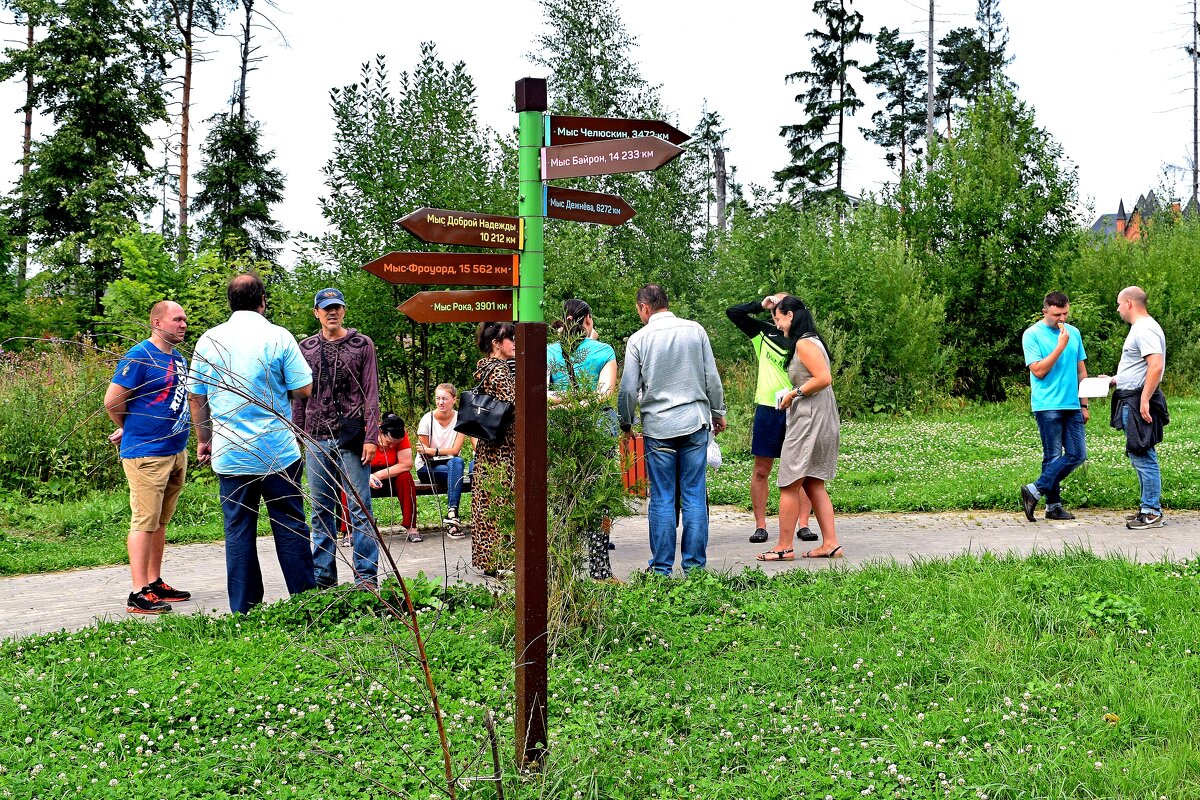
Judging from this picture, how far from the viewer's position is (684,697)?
15.5 ft

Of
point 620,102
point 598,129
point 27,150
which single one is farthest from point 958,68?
point 598,129

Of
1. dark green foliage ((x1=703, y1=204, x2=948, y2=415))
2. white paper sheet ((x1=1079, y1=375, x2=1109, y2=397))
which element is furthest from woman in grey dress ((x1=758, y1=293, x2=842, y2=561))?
dark green foliage ((x1=703, y1=204, x2=948, y2=415))

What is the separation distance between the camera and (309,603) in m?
5.85

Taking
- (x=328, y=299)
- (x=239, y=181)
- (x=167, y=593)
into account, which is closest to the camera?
(x=167, y=593)

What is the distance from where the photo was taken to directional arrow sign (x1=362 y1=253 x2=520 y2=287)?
3633 mm

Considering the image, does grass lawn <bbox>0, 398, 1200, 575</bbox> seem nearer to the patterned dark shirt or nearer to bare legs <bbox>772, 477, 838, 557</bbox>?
the patterned dark shirt

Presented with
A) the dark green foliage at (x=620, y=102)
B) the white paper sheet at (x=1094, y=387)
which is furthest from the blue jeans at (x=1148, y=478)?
the dark green foliage at (x=620, y=102)

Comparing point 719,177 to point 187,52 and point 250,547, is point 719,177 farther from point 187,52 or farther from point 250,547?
point 250,547

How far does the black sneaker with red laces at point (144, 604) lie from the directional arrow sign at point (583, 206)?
4499 millimetres

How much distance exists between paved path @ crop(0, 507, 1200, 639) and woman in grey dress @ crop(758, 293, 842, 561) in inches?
11.1

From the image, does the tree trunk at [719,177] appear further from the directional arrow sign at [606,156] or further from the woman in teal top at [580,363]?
the directional arrow sign at [606,156]

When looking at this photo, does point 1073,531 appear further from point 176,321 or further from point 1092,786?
point 176,321

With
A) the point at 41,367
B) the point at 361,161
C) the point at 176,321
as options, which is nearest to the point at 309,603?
the point at 176,321

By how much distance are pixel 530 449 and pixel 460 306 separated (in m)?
0.63
